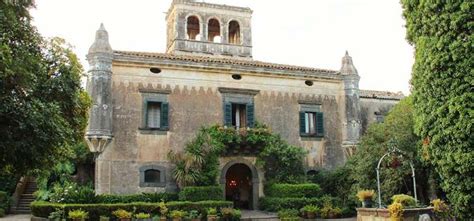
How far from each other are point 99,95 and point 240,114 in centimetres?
780

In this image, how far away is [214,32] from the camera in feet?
118

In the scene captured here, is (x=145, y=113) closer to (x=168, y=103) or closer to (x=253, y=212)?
(x=168, y=103)

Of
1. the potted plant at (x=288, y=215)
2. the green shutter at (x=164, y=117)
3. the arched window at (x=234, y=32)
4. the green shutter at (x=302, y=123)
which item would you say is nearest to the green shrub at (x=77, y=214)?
the green shutter at (x=164, y=117)

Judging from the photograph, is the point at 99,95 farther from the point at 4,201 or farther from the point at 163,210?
the point at 4,201

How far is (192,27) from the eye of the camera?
3534cm

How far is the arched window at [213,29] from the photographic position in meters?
35.1

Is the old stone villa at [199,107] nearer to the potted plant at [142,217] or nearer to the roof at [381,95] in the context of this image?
the roof at [381,95]

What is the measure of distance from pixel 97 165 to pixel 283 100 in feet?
35.8

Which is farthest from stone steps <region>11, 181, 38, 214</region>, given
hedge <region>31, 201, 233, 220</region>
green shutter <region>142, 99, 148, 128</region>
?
green shutter <region>142, 99, 148, 128</region>

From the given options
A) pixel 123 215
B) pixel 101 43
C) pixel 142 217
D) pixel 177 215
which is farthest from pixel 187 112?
pixel 123 215

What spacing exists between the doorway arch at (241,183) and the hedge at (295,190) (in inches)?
51.3

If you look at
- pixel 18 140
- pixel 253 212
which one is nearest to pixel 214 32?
pixel 253 212

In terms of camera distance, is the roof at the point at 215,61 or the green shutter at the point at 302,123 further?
the green shutter at the point at 302,123

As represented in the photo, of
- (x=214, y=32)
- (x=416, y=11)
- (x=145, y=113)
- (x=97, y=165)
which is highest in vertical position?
(x=214, y=32)
